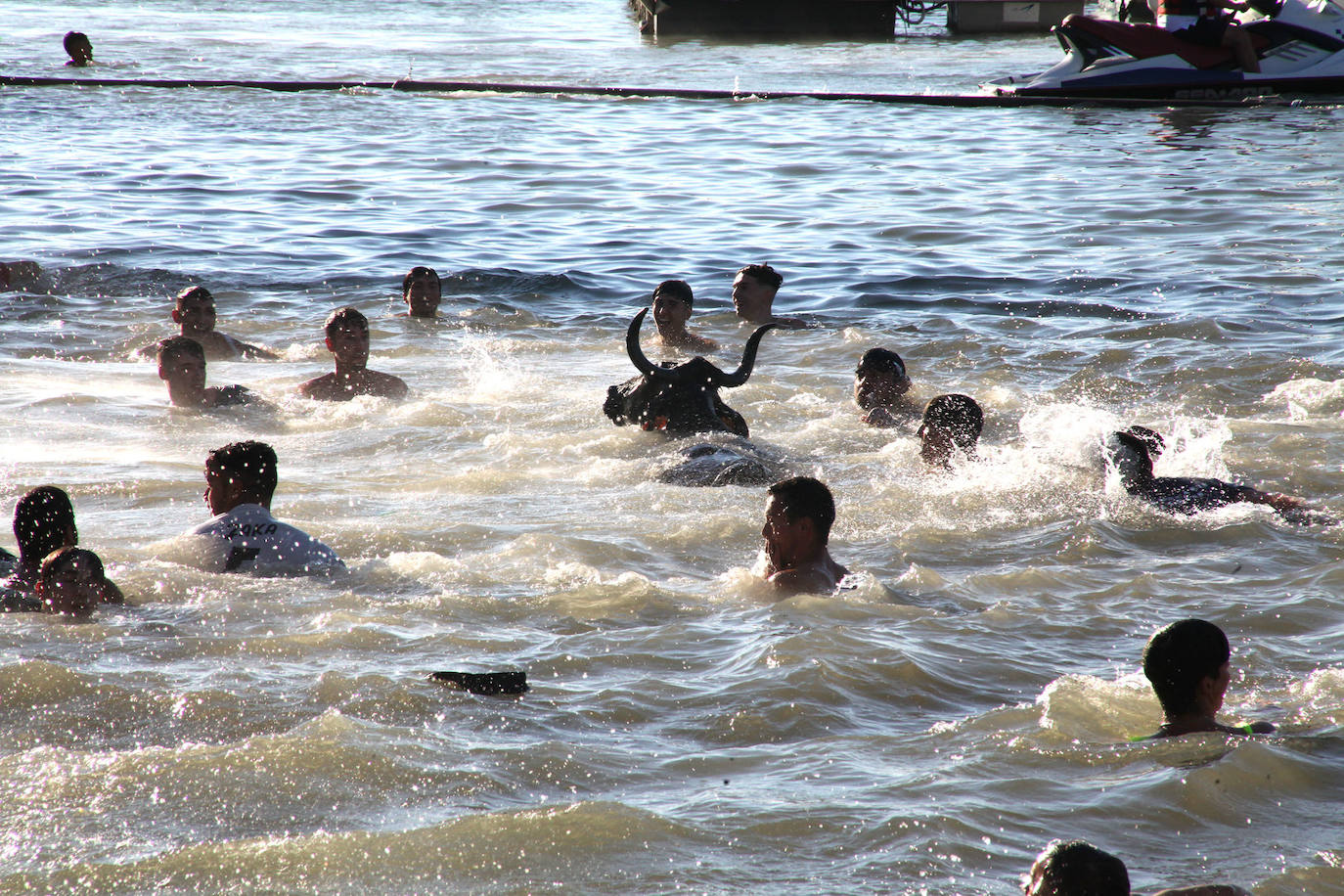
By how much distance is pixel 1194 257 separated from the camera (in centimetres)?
1541

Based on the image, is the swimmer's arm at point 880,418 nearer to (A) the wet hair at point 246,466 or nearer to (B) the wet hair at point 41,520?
(A) the wet hair at point 246,466

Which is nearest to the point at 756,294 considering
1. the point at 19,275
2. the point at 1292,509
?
the point at 1292,509

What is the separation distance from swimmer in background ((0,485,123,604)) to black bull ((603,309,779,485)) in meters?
3.49

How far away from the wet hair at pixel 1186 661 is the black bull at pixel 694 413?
146 inches

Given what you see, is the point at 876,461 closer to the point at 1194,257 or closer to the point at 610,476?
the point at 610,476

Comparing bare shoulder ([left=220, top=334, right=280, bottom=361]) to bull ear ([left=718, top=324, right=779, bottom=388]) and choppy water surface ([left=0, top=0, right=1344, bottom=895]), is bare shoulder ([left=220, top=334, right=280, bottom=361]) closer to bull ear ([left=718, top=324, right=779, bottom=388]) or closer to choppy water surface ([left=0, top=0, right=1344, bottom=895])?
choppy water surface ([left=0, top=0, right=1344, bottom=895])

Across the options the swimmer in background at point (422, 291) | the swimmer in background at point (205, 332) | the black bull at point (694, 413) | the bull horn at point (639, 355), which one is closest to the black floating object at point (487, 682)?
the black bull at point (694, 413)

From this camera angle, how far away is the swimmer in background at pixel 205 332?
1193cm

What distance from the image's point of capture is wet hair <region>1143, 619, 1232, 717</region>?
15.7ft

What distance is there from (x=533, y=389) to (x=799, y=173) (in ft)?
36.2

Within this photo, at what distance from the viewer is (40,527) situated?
6000 millimetres

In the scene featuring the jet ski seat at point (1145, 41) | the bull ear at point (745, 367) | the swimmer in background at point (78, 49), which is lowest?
the bull ear at point (745, 367)

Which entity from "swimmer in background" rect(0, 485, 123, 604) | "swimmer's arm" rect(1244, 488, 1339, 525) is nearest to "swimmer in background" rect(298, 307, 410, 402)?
"swimmer in background" rect(0, 485, 123, 604)

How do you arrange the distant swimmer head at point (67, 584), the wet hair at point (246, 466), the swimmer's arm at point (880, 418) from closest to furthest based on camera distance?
the distant swimmer head at point (67, 584) < the wet hair at point (246, 466) < the swimmer's arm at point (880, 418)
